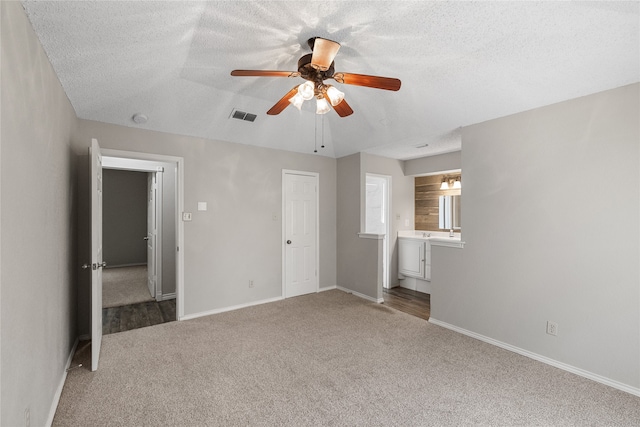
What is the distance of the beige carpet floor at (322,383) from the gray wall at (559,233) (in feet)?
1.00

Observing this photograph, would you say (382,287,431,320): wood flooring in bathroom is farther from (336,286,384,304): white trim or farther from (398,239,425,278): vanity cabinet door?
(398,239,425,278): vanity cabinet door

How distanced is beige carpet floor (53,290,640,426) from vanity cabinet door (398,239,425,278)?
1721 millimetres

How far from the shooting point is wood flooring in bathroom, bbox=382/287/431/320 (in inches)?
164

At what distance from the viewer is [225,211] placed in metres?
4.12

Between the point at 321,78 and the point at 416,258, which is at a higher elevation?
the point at 321,78

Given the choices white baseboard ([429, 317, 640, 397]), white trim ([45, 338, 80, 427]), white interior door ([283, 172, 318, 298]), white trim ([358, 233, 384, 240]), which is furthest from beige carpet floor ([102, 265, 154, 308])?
white baseboard ([429, 317, 640, 397])

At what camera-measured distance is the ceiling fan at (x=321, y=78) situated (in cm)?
194

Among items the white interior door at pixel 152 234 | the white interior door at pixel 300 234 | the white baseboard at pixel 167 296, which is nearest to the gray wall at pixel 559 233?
the white interior door at pixel 300 234

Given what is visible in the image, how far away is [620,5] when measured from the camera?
5.93 ft

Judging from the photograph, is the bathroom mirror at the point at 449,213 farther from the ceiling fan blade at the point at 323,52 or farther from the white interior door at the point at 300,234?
the ceiling fan blade at the point at 323,52

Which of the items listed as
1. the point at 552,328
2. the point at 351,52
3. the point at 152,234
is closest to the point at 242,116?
the point at 351,52

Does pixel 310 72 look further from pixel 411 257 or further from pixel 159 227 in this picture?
pixel 411 257

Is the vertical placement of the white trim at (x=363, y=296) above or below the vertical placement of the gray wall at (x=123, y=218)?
below

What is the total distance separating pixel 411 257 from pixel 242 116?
3.65 metres
